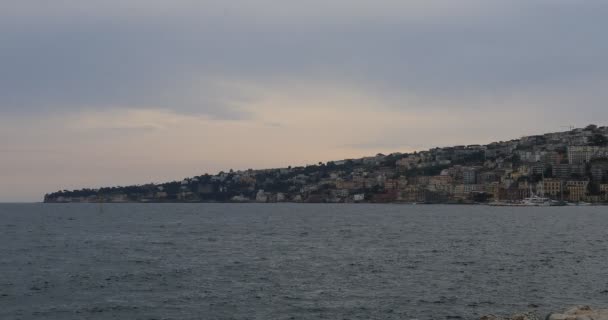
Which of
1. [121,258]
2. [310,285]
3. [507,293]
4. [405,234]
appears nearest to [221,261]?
[121,258]

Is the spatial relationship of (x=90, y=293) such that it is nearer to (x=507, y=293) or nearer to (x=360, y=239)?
(x=507, y=293)

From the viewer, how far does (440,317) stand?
30062mm

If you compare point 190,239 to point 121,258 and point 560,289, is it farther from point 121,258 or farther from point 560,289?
point 560,289

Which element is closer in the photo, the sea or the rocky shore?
the rocky shore

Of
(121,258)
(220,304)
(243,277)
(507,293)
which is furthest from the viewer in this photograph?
(121,258)

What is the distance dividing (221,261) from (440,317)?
23333 mm

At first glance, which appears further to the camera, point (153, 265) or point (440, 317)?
point (153, 265)

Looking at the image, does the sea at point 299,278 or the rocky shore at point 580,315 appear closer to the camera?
the rocky shore at point 580,315

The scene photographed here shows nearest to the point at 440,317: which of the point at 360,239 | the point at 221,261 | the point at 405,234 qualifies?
the point at 221,261

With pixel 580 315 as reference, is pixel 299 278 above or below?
below

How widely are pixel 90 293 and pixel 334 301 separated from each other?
12.7m

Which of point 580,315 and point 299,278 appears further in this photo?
point 299,278

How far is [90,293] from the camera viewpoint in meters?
36.2

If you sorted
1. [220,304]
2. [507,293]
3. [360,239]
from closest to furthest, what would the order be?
[220,304] < [507,293] < [360,239]
